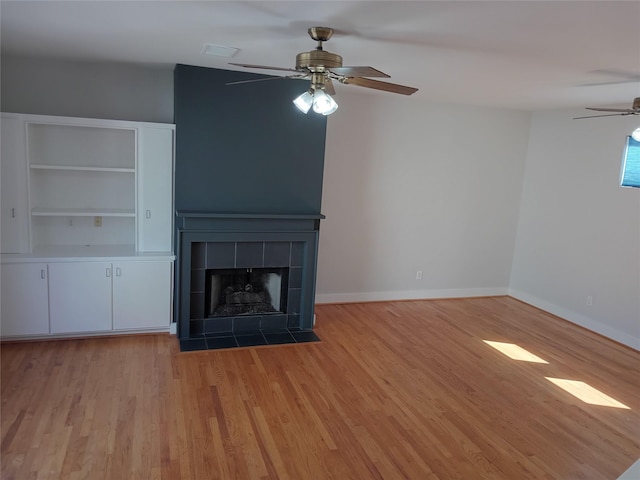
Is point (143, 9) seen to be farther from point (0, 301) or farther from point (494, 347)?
point (494, 347)

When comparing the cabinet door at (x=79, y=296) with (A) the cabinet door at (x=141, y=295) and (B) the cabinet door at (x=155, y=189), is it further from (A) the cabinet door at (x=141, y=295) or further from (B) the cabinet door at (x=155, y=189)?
(B) the cabinet door at (x=155, y=189)

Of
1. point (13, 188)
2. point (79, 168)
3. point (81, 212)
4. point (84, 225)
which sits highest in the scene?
point (79, 168)

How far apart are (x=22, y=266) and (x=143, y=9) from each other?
2523 mm

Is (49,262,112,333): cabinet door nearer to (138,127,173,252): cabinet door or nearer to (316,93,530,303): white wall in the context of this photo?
(138,127,173,252): cabinet door

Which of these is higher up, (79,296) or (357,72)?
(357,72)

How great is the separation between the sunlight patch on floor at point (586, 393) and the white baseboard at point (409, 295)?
85.7 inches

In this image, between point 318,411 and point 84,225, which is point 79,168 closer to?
point 84,225

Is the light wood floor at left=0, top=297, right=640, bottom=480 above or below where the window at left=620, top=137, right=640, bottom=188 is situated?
below

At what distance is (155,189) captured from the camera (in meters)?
4.29

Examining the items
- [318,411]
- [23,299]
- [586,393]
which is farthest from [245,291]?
[586,393]

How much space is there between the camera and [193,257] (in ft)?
14.1

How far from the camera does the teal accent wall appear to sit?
4109 mm

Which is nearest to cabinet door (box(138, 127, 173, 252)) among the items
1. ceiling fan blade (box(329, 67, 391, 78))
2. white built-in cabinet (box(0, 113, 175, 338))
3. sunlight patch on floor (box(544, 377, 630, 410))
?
white built-in cabinet (box(0, 113, 175, 338))

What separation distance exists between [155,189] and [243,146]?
2.88ft
